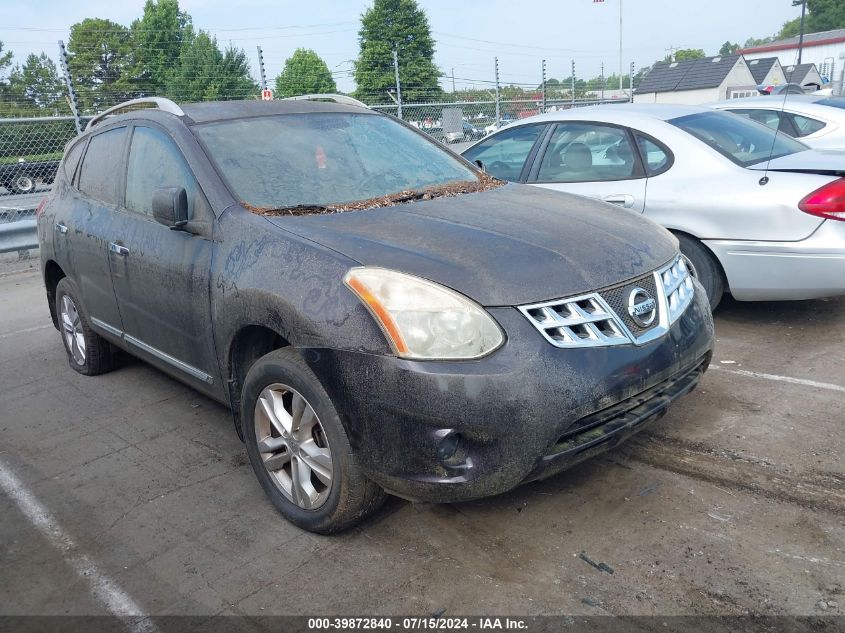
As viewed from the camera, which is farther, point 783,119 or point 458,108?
point 458,108

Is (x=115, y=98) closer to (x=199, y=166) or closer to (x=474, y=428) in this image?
(x=199, y=166)

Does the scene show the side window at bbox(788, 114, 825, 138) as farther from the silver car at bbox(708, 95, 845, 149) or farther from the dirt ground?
the dirt ground

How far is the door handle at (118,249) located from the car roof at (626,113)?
3.55 meters

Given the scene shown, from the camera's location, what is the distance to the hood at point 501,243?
2.71 meters

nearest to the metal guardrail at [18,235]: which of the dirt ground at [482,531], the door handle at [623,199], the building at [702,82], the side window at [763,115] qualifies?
the dirt ground at [482,531]

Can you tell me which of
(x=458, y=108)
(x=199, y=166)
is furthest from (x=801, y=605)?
(x=458, y=108)

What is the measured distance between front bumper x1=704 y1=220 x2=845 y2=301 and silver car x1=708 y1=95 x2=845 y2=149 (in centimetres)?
362

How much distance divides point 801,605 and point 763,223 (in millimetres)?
2977

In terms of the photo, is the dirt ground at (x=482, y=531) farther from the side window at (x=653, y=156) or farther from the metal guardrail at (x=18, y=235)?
the metal guardrail at (x=18, y=235)

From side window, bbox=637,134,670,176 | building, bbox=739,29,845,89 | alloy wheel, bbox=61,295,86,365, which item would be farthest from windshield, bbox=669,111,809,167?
building, bbox=739,29,845,89

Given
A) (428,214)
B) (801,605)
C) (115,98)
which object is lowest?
(801,605)

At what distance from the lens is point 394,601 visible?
8.49 feet

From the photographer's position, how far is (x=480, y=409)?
2508 millimetres

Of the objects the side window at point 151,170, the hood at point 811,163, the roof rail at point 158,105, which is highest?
the roof rail at point 158,105
